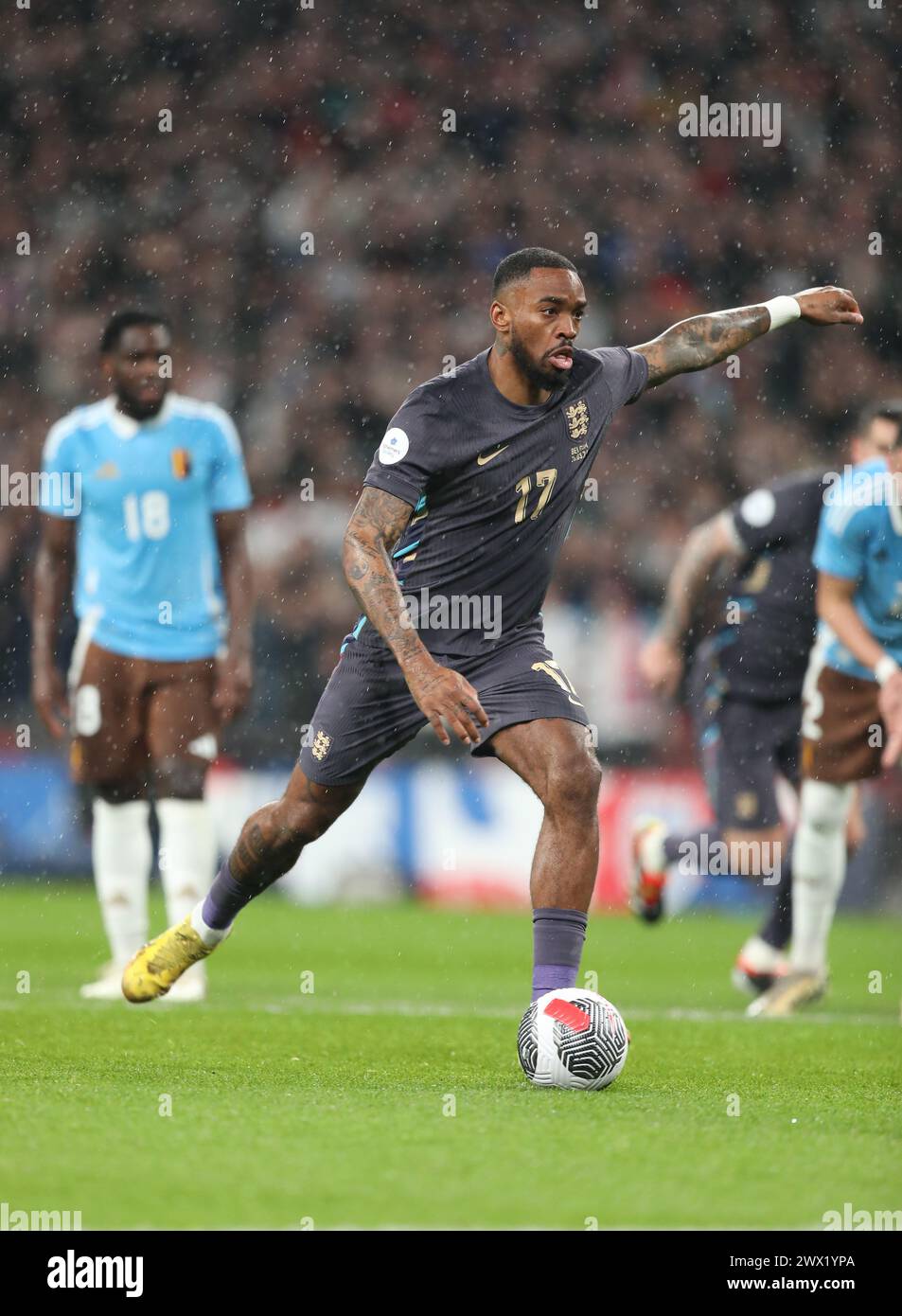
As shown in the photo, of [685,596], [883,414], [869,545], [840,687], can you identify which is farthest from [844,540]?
[685,596]

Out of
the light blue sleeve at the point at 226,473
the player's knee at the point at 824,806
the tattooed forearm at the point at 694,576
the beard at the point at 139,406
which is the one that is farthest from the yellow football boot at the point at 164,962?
the tattooed forearm at the point at 694,576

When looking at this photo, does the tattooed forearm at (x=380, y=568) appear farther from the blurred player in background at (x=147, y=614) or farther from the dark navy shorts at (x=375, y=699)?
the blurred player in background at (x=147, y=614)

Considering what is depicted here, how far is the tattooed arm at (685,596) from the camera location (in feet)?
27.6

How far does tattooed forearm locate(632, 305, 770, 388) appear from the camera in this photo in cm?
593

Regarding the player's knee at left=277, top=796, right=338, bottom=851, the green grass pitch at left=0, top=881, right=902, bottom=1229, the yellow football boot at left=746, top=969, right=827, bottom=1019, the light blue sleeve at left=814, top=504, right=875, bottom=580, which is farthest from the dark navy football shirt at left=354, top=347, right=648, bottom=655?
the yellow football boot at left=746, top=969, right=827, bottom=1019

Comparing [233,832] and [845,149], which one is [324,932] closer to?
[233,832]

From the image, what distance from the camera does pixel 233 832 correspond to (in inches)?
494

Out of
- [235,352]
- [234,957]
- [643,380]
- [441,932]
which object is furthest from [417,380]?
[643,380]

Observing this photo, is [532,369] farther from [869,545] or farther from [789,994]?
[789,994]

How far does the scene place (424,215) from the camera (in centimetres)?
1517

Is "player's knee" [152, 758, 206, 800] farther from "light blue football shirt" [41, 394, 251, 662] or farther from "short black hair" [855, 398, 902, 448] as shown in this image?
"short black hair" [855, 398, 902, 448]

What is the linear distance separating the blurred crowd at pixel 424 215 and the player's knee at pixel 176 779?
5.87 meters

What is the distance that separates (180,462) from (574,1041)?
12.0 ft

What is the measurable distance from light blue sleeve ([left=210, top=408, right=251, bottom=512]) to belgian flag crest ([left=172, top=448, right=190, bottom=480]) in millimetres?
108
